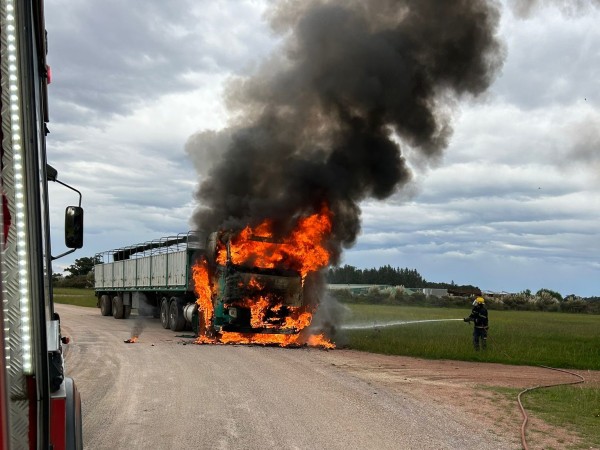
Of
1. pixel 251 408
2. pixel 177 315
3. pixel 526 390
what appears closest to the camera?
pixel 251 408

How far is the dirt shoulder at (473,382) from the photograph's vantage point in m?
7.56

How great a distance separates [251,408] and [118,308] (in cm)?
2240

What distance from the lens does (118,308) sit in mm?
29188

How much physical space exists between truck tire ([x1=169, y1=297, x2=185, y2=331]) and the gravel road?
23.6 ft

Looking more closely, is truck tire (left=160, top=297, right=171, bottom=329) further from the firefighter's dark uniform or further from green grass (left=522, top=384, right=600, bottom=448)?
green grass (left=522, top=384, right=600, bottom=448)

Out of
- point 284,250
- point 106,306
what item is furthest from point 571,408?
point 106,306

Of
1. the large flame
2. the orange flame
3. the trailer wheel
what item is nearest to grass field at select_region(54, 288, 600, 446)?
the large flame

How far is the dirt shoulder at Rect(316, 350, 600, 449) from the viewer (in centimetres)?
756

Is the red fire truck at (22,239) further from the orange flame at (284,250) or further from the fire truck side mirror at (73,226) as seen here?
the orange flame at (284,250)

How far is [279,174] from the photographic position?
68.9 ft

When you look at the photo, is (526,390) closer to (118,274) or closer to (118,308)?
(118,274)

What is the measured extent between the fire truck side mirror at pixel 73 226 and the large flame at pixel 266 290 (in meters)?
12.6

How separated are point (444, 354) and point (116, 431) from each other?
34.3 ft

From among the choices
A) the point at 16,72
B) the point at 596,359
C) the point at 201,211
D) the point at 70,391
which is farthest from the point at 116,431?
the point at 201,211
